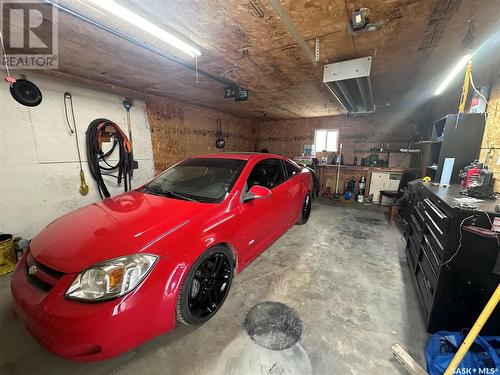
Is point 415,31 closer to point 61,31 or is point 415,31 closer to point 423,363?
point 423,363

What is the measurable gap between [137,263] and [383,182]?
5.81 meters

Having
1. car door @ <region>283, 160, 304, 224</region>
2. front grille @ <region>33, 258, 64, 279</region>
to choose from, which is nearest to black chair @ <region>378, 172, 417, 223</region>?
car door @ <region>283, 160, 304, 224</region>

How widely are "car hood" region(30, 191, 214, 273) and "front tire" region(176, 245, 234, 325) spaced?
13.3 inches

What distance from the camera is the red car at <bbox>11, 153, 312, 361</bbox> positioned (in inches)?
38.7

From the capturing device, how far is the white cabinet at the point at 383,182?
4.96 metres

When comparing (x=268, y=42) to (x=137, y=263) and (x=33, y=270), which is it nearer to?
(x=137, y=263)

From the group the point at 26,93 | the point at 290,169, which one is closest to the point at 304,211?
the point at 290,169

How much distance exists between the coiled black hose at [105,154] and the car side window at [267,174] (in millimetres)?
2634

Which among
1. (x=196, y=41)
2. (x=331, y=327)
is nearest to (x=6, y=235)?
(x=196, y=41)

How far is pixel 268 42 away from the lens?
75.9 inches

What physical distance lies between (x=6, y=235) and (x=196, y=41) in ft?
→ 10.2

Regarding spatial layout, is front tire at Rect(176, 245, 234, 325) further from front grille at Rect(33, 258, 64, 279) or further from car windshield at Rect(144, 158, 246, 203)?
front grille at Rect(33, 258, 64, 279)

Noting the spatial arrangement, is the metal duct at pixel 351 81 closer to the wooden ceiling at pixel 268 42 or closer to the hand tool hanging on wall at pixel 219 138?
the wooden ceiling at pixel 268 42

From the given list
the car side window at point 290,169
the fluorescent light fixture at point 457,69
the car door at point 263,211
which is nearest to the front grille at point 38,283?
the car door at point 263,211
